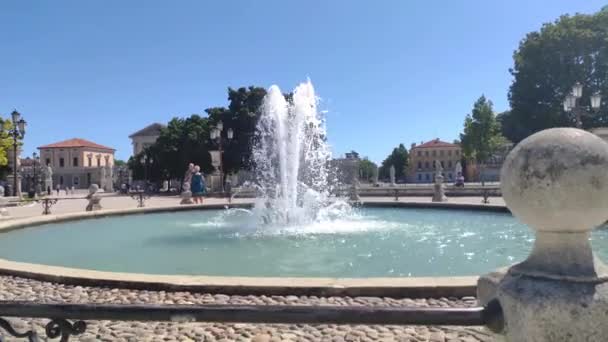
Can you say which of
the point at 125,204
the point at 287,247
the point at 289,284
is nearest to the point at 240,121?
the point at 125,204

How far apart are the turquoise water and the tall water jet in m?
0.88

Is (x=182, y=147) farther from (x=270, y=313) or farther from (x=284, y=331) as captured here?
(x=270, y=313)

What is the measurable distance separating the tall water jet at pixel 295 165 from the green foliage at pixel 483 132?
127ft

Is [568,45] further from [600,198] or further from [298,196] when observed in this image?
[600,198]

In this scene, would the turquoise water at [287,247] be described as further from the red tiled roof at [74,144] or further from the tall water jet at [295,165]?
the red tiled roof at [74,144]

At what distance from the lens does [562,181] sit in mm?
1793

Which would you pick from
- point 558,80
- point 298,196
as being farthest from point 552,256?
point 558,80

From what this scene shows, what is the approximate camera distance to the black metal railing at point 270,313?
1.84m

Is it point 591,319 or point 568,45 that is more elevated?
point 568,45

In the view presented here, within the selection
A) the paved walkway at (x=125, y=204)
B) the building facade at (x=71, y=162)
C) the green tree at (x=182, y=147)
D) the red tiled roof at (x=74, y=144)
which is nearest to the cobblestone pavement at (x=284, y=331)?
the paved walkway at (x=125, y=204)

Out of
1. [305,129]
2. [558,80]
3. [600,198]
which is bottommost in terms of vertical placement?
→ [600,198]

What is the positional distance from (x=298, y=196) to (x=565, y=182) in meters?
14.7

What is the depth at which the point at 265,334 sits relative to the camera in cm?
410

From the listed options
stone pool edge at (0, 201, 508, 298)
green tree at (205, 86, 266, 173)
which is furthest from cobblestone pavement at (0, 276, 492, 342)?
green tree at (205, 86, 266, 173)
